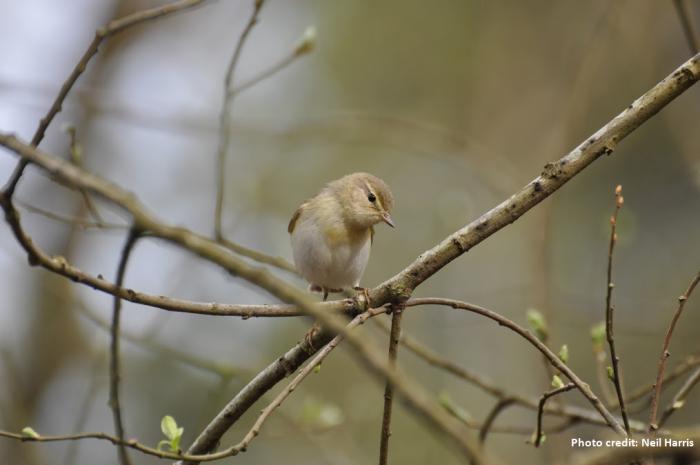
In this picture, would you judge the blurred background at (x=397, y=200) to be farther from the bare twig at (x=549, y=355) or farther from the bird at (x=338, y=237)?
the bare twig at (x=549, y=355)

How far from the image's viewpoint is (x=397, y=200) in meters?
Answer: 10.4

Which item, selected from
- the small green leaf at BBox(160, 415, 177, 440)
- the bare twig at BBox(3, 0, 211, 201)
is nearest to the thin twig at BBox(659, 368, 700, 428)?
the small green leaf at BBox(160, 415, 177, 440)

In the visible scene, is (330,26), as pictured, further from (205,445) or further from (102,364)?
(205,445)

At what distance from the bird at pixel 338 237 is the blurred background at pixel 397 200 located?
0.94 metres

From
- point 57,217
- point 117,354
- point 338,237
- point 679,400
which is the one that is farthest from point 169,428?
point 679,400

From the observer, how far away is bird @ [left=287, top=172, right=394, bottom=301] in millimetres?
4734

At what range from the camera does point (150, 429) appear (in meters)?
9.23

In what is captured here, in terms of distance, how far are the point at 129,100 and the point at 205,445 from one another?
3.80 metres

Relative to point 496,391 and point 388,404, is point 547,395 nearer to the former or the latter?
point 388,404

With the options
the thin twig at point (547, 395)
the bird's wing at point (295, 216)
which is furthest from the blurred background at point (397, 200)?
the thin twig at point (547, 395)

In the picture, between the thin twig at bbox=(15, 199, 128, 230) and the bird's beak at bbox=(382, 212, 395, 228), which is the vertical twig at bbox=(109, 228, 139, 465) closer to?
the thin twig at bbox=(15, 199, 128, 230)

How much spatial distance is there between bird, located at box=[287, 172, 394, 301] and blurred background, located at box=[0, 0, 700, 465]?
945 millimetres

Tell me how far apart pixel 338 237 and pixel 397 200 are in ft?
18.7

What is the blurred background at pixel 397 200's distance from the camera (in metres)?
6.29
